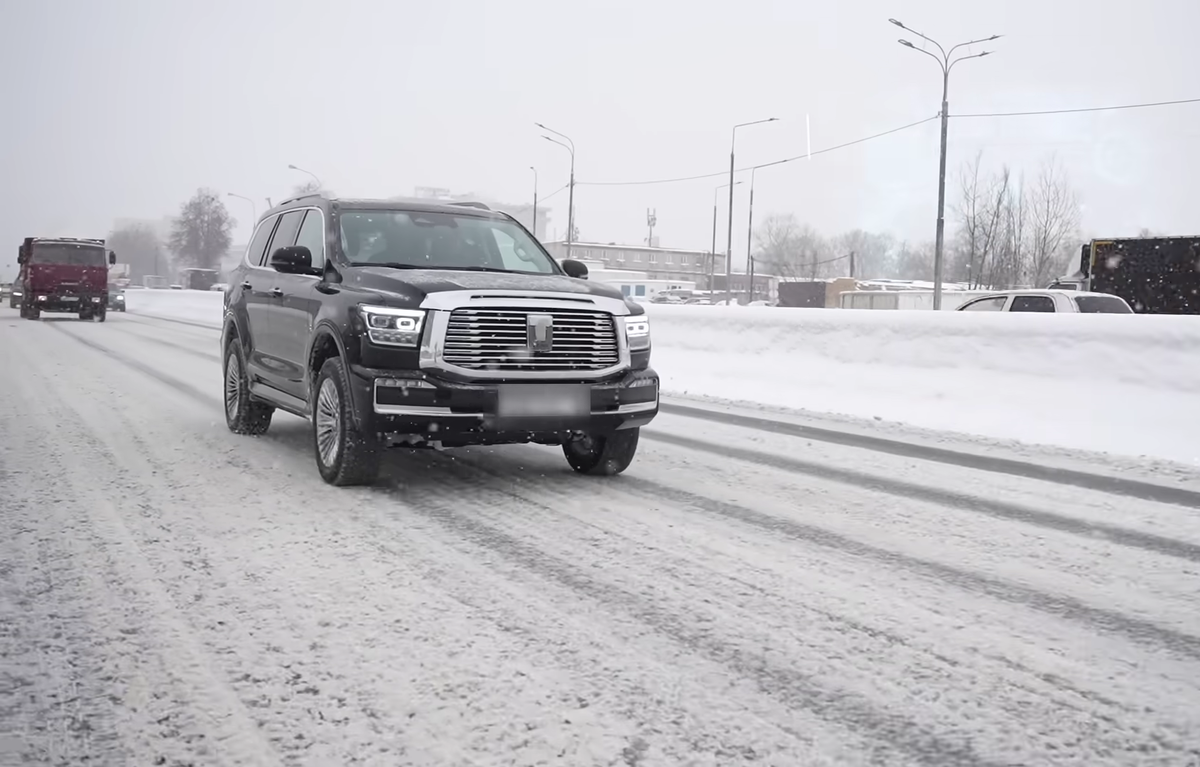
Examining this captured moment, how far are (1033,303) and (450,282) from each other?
40.9ft

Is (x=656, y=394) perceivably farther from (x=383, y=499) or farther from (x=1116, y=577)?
(x=1116, y=577)

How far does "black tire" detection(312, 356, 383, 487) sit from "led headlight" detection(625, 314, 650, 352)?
1.67m

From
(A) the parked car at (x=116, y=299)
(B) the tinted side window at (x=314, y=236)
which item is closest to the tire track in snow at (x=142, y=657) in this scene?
(B) the tinted side window at (x=314, y=236)

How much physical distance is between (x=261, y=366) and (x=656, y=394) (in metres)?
3.33

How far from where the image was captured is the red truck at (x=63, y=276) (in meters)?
32.9

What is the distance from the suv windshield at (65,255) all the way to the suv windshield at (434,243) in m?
30.3

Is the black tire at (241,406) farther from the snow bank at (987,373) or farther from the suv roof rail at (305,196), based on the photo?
the snow bank at (987,373)

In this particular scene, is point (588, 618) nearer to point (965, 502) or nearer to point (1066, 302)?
point (965, 502)

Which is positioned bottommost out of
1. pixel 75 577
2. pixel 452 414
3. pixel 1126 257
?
pixel 75 577

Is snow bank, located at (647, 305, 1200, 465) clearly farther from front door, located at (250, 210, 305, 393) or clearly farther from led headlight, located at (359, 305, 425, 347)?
front door, located at (250, 210, 305, 393)

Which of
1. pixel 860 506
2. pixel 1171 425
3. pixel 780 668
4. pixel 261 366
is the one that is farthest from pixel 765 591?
pixel 1171 425

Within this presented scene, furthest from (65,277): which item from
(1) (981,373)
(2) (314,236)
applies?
(1) (981,373)

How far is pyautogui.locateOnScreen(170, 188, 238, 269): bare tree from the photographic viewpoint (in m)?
107

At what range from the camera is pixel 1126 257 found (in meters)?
25.5
